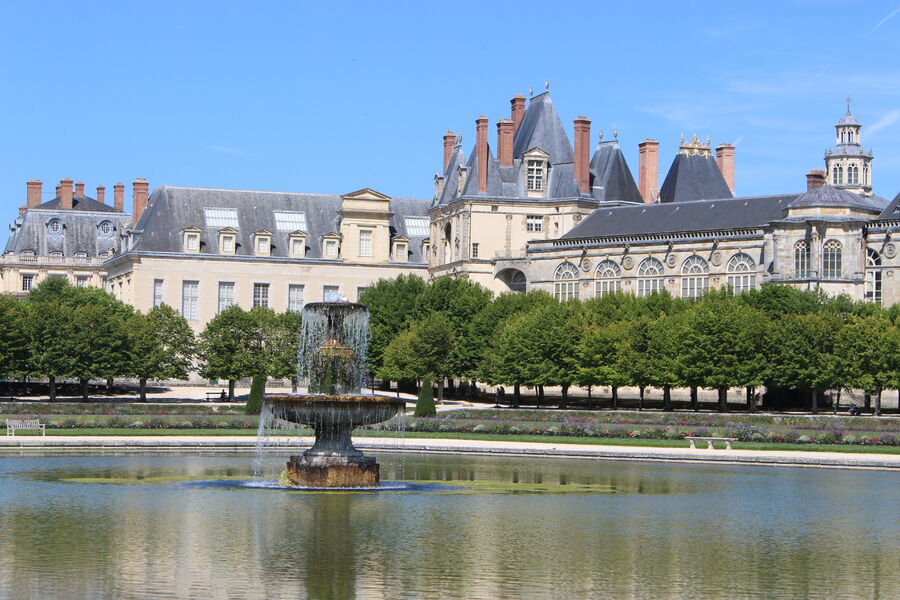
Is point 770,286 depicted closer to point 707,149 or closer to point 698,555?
point 707,149

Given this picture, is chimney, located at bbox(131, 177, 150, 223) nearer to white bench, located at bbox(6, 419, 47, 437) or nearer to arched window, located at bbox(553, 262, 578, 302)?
arched window, located at bbox(553, 262, 578, 302)

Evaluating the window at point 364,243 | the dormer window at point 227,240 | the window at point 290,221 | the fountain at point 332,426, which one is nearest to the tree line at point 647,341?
the window at point 364,243

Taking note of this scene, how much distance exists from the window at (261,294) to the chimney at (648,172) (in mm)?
24057

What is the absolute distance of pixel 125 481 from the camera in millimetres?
30781

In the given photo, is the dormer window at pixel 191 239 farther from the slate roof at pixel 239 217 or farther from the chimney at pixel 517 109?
the chimney at pixel 517 109

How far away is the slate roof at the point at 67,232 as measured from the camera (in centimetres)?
11412

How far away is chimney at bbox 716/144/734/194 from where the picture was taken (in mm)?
97438

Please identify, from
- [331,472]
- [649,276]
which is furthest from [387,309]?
[331,472]

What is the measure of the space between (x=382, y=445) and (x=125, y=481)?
41.7 ft

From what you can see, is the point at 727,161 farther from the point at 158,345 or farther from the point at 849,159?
the point at 158,345

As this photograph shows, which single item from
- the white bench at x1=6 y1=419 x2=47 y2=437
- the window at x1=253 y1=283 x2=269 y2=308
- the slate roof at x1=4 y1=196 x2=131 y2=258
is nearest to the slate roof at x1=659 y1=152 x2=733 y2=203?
the window at x1=253 y1=283 x2=269 y2=308

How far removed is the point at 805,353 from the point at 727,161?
120 feet

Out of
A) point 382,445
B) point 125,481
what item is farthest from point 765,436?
point 125,481

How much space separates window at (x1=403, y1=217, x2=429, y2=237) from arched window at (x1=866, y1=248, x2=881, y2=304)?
109 feet
